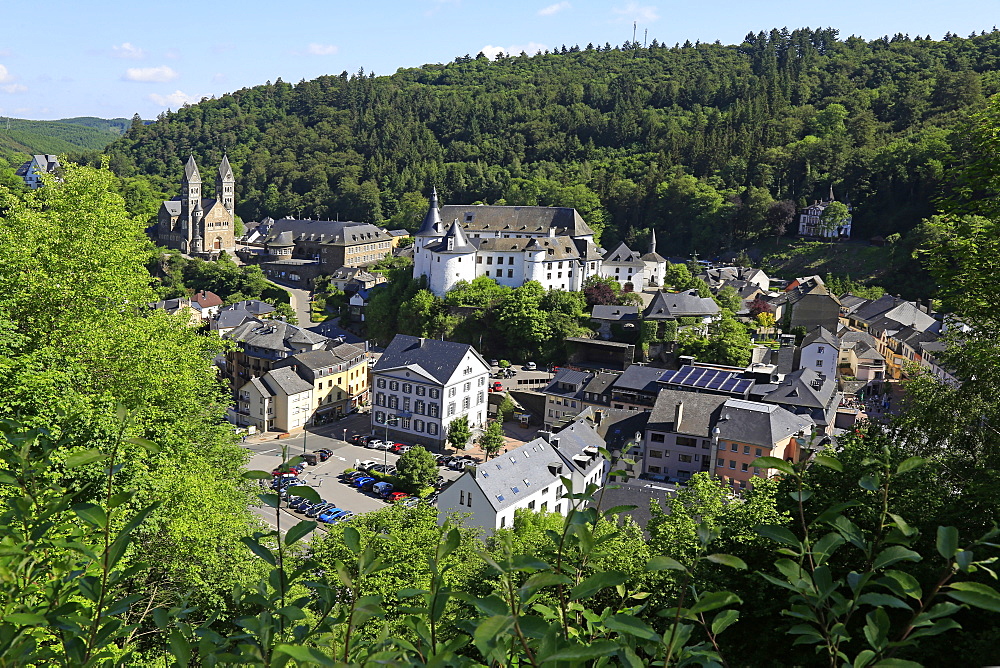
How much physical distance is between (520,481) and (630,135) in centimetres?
7832

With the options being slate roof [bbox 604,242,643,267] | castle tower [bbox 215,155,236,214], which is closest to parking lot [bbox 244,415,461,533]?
slate roof [bbox 604,242,643,267]

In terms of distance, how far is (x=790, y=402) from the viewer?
31.9 metres

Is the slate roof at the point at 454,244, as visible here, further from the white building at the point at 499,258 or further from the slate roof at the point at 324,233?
the slate roof at the point at 324,233

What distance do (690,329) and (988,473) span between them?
113ft

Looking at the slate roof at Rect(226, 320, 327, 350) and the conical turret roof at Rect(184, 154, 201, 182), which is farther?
the conical turret roof at Rect(184, 154, 201, 182)

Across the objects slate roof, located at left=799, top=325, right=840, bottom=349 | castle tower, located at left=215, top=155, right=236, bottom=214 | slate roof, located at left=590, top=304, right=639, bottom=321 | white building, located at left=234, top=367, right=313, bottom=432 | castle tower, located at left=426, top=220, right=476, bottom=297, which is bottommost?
white building, located at left=234, top=367, right=313, bottom=432

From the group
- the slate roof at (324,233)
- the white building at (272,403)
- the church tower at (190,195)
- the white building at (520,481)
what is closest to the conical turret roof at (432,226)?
the white building at (272,403)

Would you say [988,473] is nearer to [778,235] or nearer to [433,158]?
[778,235]

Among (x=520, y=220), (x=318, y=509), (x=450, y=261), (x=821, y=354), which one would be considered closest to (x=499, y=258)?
(x=450, y=261)

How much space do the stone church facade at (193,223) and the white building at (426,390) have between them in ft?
137

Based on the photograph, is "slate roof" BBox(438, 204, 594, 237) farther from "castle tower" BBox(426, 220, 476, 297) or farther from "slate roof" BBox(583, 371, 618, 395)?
"slate roof" BBox(583, 371, 618, 395)

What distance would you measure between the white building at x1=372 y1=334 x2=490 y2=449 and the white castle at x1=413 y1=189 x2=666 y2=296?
1062cm

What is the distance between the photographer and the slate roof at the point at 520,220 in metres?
53.7

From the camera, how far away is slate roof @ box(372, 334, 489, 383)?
35406mm
